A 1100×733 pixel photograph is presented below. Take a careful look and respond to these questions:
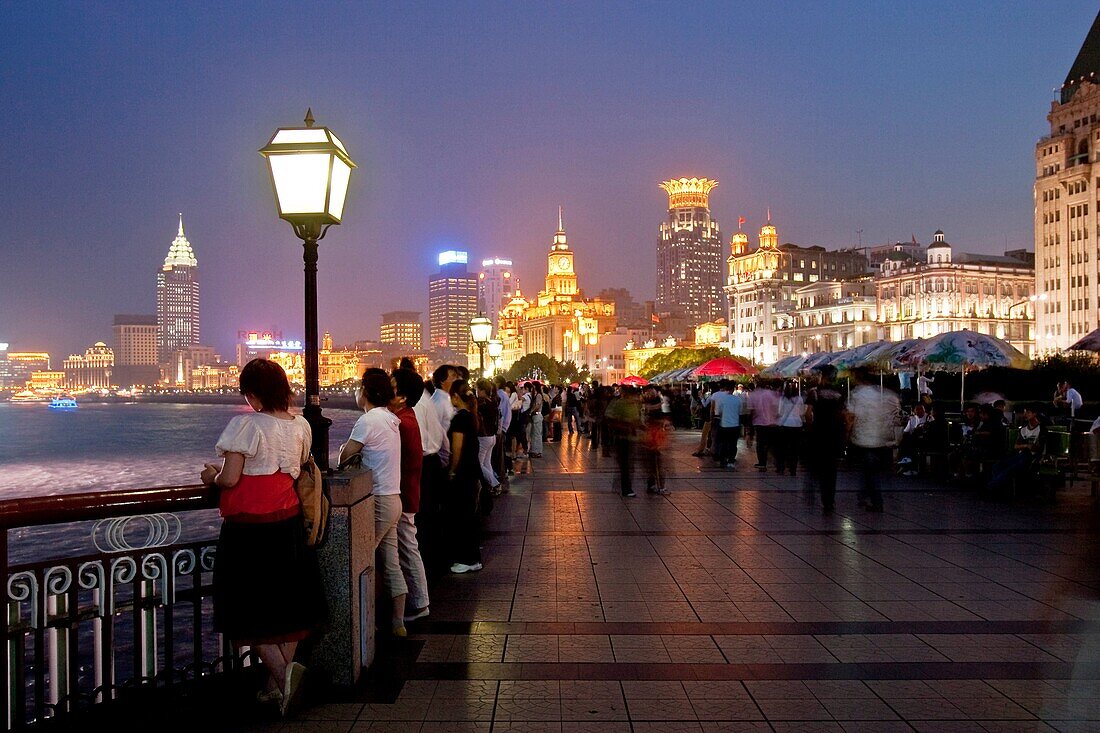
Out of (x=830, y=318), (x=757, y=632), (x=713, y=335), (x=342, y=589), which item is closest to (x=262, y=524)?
(x=342, y=589)

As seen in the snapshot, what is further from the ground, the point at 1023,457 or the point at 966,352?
the point at 966,352

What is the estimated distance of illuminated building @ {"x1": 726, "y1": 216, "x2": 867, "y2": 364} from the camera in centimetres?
12888

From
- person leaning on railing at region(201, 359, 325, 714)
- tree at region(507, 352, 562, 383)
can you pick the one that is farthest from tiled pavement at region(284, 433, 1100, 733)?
tree at region(507, 352, 562, 383)

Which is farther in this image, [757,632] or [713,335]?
[713,335]

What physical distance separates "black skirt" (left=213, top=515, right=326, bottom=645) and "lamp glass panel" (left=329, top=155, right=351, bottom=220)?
9.26ft

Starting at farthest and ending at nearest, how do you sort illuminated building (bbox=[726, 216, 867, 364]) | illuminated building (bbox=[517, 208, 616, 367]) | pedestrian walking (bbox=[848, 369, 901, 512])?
illuminated building (bbox=[517, 208, 616, 367])
illuminated building (bbox=[726, 216, 867, 364])
pedestrian walking (bbox=[848, 369, 901, 512])

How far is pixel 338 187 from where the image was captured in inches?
264

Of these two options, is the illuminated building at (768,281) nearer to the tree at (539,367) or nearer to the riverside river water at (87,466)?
the tree at (539,367)

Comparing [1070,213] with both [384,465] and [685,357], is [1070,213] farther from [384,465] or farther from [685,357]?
[384,465]

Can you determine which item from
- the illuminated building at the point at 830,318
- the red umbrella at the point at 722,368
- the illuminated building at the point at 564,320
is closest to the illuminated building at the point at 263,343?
the illuminated building at the point at 564,320

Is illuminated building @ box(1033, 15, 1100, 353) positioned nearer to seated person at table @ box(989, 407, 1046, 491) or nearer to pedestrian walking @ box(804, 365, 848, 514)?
seated person at table @ box(989, 407, 1046, 491)

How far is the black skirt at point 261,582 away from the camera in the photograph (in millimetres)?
4406

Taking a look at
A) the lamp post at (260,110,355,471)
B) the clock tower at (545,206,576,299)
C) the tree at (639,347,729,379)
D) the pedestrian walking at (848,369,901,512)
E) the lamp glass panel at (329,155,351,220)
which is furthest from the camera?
the clock tower at (545,206,576,299)

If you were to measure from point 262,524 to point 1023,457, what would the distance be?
38.4 ft
